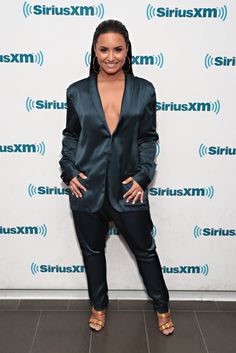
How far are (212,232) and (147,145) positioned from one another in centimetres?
86

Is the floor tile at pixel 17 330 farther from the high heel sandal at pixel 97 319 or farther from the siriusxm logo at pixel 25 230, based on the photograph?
the siriusxm logo at pixel 25 230

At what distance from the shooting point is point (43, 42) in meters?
2.46

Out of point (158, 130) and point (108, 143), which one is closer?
point (108, 143)

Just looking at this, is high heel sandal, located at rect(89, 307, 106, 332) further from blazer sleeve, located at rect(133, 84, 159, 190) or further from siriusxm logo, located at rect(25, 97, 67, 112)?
siriusxm logo, located at rect(25, 97, 67, 112)

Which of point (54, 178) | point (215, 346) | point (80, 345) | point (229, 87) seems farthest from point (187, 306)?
point (229, 87)

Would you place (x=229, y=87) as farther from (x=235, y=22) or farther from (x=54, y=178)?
(x=54, y=178)

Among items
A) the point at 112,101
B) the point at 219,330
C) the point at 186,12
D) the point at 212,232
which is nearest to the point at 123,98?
the point at 112,101

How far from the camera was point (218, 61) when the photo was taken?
2.48m

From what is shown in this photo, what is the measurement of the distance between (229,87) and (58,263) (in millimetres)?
1600

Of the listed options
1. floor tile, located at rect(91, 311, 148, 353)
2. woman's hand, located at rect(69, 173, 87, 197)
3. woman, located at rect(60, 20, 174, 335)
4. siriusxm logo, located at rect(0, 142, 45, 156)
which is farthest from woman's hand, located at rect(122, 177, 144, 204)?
floor tile, located at rect(91, 311, 148, 353)

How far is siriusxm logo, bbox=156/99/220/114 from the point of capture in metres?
2.54

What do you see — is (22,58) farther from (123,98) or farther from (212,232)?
(212,232)

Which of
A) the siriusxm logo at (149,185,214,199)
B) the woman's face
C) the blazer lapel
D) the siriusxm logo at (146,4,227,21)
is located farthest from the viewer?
the siriusxm logo at (149,185,214,199)

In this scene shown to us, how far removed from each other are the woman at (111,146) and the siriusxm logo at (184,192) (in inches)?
11.8
